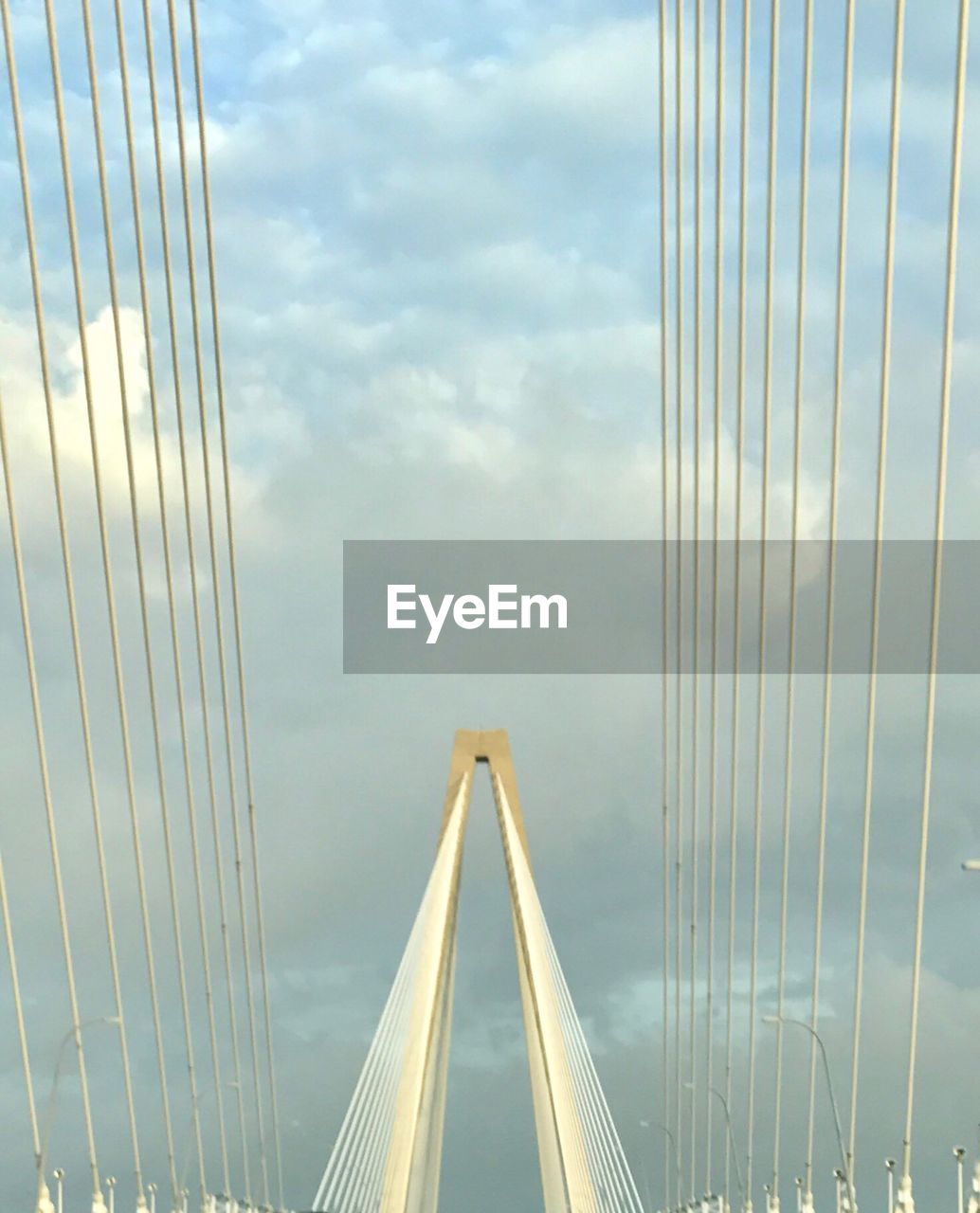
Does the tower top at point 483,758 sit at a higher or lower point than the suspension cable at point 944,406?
lower

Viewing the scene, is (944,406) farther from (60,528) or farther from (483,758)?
(483,758)

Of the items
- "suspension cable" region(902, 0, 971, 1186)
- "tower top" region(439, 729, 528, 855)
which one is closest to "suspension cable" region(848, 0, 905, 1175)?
"suspension cable" region(902, 0, 971, 1186)

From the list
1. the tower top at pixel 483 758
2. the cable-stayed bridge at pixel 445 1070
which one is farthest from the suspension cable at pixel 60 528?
the tower top at pixel 483 758

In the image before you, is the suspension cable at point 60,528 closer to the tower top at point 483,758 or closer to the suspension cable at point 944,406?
the suspension cable at point 944,406

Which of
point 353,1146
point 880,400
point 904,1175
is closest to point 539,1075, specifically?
point 353,1146

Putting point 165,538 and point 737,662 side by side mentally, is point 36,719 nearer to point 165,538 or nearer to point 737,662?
point 165,538

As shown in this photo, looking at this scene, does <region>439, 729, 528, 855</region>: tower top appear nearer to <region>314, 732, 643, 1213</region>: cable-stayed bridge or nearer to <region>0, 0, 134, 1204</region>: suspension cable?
<region>314, 732, 643, 1213</region>: cable-stayed bridge

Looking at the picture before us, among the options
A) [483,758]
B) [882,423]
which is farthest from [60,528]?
[483,758]

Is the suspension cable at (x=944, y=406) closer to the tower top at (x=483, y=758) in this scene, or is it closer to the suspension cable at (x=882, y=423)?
the suspension cable at (x=882, y=423)

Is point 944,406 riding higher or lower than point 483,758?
higher

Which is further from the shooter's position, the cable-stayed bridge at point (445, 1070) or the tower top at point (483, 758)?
the tower top at point (483, 758)

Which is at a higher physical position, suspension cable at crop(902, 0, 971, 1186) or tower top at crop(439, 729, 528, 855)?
suspension cable at crop(902, 0, 971, 1186)
